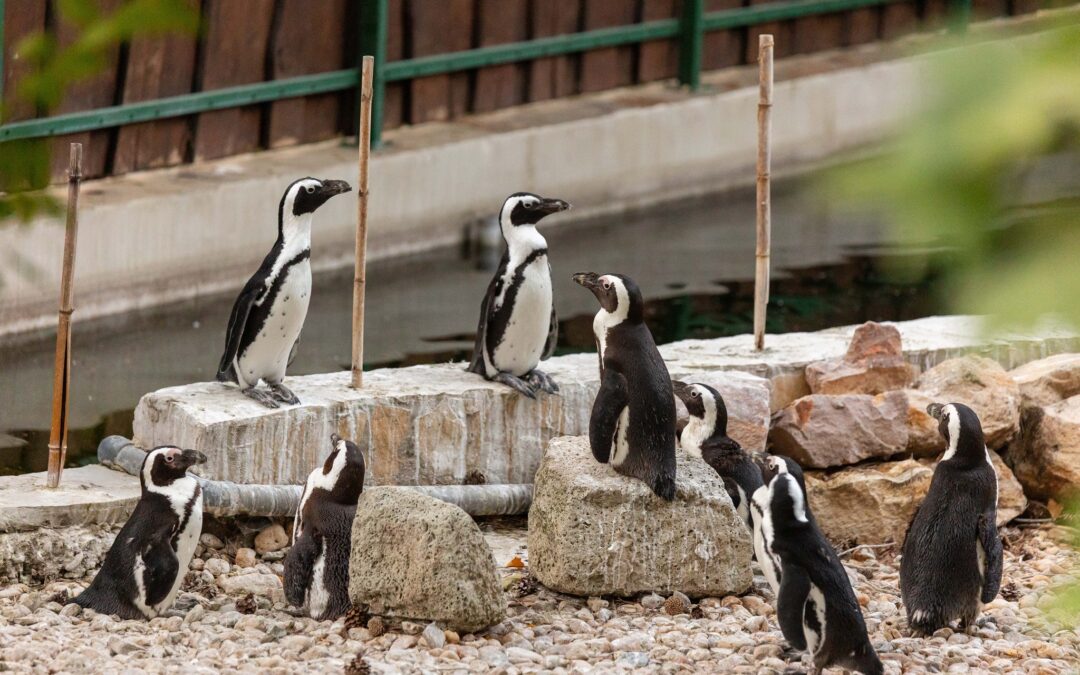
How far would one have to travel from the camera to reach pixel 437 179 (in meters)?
11.2

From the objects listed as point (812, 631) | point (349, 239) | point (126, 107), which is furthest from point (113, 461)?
point (349, 239)

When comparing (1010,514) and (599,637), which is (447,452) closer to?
(599,637)

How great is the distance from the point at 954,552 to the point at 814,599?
704 mm

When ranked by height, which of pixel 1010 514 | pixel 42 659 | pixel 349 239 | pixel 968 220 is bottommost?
pixel 42 659

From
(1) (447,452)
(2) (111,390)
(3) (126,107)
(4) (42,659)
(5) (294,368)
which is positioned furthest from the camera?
(3) (126,107)

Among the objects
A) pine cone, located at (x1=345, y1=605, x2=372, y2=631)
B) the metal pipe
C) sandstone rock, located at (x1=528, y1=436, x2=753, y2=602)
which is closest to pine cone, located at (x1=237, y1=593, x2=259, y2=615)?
pine cone, located at (x1=345, y1=605, x2=372, y2=631)

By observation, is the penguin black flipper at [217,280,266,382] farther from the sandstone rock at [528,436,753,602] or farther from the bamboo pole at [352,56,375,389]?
the sandstone rock at [528,436,753,602]

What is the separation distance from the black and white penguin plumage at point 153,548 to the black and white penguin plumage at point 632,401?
1.39 meters

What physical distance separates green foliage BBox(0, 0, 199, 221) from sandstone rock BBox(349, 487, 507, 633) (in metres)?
3.80

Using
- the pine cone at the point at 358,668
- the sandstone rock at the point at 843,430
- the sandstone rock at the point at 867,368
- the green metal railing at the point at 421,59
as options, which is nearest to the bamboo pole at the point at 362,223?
the pine cone at the point at 358,668

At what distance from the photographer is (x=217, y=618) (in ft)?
16.1

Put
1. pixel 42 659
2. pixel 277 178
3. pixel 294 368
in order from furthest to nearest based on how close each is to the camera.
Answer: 1. pixel 277 178
2. pixel 294 368
3. pixel 42 659

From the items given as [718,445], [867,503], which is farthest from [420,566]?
[867,503]

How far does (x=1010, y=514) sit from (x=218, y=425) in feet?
10.6
